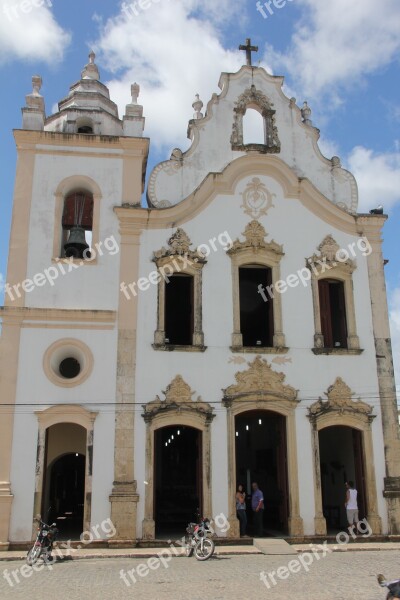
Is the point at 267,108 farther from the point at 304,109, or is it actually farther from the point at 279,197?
the point at 279,197

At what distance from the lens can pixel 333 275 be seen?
62.9ft

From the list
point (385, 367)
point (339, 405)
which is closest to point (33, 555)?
point (339, 405)

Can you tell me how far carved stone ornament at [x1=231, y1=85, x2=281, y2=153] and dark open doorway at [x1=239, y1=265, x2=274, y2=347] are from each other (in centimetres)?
400

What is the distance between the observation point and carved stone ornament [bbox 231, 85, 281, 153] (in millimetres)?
19875

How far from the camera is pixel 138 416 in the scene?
16953 mm

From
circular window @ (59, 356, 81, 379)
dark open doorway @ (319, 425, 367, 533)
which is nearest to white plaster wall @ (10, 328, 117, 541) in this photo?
circular window @ (59, 356, 81, 379)

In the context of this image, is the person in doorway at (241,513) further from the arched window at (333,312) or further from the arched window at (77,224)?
the arched window at (77,224)

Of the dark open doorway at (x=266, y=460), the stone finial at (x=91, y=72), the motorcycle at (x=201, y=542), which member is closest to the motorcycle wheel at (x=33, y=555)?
the motorcycle at (x=201, y=542)

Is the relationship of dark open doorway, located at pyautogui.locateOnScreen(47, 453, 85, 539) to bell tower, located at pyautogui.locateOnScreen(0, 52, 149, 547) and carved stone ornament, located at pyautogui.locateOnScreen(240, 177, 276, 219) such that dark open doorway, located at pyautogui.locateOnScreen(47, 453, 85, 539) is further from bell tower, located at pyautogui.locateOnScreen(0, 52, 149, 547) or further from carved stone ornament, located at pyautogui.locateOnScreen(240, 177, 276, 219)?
carved stone ornament, located at pyautogui.locateOnScreen(240, 177, 276, 219)

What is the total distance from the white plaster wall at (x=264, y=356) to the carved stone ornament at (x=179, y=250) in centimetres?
18

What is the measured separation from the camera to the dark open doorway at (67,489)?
872 inches

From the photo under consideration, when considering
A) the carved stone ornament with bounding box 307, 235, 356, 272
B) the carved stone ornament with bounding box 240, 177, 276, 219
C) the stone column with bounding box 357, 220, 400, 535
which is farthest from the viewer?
the carved stone ornament with bounding box 240, 177, 276, 219

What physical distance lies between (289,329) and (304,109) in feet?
26.1

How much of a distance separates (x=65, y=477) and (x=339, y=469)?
33.8 ft
